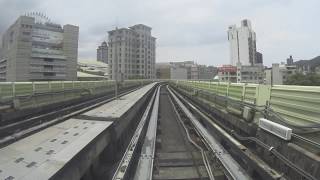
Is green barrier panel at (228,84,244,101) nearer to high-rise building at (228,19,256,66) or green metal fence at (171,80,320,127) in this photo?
green metal fence at (171,80,320,127)

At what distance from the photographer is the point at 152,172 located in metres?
7.80

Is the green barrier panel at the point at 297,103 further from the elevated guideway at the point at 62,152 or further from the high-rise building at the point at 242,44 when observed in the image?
the high-rise building at the point at 242,44

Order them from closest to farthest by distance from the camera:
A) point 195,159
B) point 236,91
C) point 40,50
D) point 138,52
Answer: point 195,159, point 236,91, point 40,50, point 138,52

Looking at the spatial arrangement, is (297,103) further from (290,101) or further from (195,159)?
(195,159)

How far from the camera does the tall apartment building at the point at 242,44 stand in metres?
102

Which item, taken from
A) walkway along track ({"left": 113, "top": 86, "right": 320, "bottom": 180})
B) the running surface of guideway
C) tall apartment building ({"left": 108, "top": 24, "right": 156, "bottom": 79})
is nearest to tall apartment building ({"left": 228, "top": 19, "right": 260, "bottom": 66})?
tall apartment building ({"left": 108, "top": 24, "right": 156, "bottom": 79})

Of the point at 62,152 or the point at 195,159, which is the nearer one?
the point at 62,152

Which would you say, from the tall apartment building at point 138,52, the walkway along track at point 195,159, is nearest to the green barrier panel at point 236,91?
the walkway along track at point 195,159

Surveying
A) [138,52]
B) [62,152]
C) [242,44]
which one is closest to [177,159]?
[62,152]

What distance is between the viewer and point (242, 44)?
10262 centimetres

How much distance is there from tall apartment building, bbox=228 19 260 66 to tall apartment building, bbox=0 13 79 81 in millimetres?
55811

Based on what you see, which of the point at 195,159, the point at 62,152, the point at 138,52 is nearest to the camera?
the point at 62,152

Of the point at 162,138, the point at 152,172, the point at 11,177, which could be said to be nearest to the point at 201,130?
the point at 162,138

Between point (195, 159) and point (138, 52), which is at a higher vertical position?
point (138, 52)
